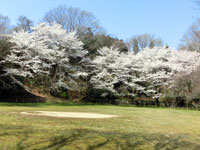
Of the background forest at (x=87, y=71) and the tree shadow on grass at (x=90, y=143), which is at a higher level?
the background forest at (x=87, y=71)

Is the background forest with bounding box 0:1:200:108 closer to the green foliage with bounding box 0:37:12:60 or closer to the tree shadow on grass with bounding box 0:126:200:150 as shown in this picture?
the green foliage with bounding box 0:37:12:60

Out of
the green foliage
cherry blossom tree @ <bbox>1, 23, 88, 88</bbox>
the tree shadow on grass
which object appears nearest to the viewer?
the tree shadow on grass

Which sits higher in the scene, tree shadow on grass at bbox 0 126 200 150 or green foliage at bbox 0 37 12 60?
green foliage at bbox 0 37 12 60

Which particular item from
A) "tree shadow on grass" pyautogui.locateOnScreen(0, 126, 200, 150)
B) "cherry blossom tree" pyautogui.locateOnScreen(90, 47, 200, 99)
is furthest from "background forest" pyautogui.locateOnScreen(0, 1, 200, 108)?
"tree shadow on grass" pyautogui.locateOnScreen(0, 126, 200, 150)

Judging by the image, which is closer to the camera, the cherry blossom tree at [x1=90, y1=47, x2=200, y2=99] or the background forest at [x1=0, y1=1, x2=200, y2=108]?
the background forest at [x1=0, y1=1, x2=200, y2=108]

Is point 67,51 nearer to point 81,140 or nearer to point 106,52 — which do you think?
point 106,52

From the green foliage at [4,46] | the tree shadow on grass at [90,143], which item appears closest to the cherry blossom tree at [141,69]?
the green foliage at [4,46]

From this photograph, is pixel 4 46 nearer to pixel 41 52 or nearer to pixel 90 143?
pixel 41 52

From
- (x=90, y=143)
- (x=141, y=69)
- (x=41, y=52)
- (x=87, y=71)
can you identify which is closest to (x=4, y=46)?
(x=41, y=52)

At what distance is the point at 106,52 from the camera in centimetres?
3055

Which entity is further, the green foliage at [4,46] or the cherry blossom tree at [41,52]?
the green foliage at [4,46]

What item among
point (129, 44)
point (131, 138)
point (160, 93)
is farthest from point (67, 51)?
point (129, 44)

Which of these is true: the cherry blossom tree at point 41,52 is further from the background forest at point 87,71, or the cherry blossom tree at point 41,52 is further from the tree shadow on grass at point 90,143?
the tree shadow on grass at point 90,143

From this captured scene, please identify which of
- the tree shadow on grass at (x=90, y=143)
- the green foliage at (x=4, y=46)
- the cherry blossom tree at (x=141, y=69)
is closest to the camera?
the tree shadow on grass at (x=90, y=143)
